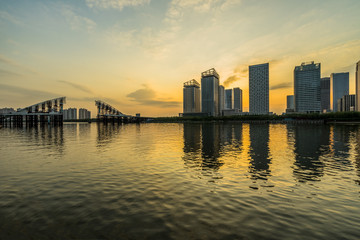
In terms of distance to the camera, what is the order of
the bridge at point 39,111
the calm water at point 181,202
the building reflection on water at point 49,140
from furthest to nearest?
the bridge at point 39,111 → the building reflection on water at point 49,140 → the calm water at point 181,202

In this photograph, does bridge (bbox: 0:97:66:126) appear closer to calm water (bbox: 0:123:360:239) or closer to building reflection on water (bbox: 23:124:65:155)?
building reflection on water (bbox: 23:124:65:155)

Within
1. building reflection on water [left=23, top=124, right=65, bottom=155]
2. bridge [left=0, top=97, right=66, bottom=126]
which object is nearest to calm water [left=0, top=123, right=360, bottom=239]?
building reflection on water [left=23, top=124, right=65, bottom=155]

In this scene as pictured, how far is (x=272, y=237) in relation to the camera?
9.29 meters

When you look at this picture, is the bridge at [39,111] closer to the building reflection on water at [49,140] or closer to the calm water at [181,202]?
the building reflection on water at [49,140]

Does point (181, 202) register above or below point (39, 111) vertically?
below

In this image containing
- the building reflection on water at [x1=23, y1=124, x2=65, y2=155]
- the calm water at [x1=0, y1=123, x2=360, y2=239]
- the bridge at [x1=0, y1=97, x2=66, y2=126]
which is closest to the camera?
the calm water at [x1=0, y1=123, x2=360, y2=239]

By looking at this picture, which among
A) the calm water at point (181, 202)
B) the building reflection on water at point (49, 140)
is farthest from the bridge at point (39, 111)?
the calm water at point (181, 202)

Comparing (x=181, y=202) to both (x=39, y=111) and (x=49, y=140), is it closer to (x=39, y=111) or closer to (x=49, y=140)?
(x=49, y=140)

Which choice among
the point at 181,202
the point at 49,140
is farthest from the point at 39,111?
the point at 181,202

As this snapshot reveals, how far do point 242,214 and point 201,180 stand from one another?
6.98 meters

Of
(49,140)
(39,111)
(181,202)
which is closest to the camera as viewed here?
(181,202)

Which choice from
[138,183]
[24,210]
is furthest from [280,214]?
[24,210]

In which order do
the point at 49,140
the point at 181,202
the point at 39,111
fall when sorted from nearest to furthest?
the point at 181,202
the point at 49,140
the point at 39,111

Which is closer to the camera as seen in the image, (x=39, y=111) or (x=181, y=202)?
(x=181, y=202)
